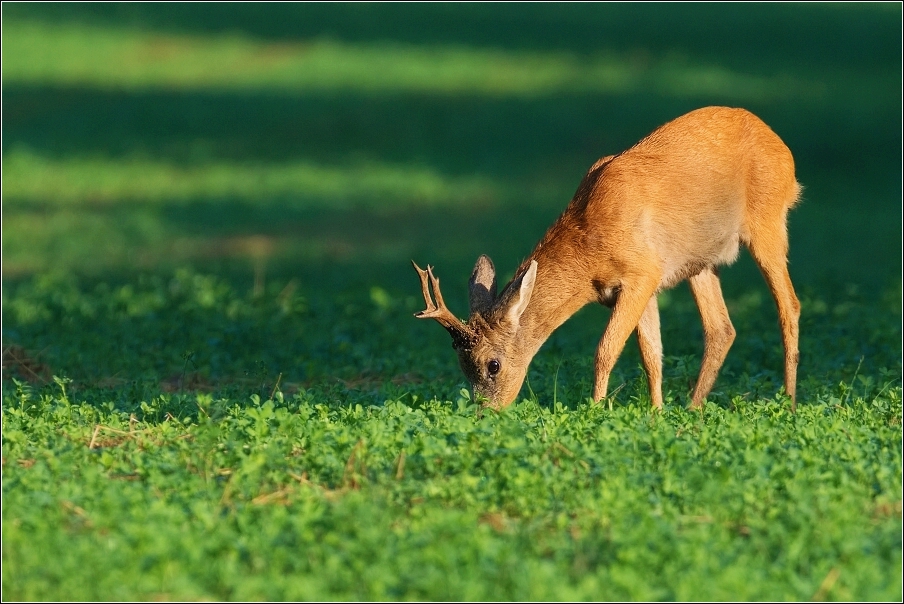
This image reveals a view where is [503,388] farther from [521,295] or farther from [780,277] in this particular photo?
[780,277]

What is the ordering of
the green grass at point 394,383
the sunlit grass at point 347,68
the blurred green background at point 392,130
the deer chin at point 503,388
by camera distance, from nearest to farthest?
the green grass at point 394,383, the deer chin at point 503,388, the blurred green background at point 392,130, the sunlit grass at point 347,68

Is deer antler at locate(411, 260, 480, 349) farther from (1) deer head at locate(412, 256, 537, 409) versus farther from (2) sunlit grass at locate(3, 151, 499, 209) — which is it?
(2) sunlit grass at locate(3, 151, 499, 209)

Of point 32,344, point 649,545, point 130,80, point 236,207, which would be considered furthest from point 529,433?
point 130,80

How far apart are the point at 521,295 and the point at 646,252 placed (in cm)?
87

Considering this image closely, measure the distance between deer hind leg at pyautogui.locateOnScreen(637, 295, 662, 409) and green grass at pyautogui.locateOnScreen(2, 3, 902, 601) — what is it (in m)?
0.23

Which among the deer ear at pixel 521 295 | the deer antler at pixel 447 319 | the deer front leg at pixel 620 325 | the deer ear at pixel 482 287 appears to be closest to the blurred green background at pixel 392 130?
the deer ear at pixel 482 287

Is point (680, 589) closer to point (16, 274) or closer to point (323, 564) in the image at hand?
point (323, 564)

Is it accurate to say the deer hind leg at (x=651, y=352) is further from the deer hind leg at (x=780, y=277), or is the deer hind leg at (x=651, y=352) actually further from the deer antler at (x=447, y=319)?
the deer antler at (x=447, y=319)

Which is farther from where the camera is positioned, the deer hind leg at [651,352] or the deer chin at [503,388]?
the deer hind leg at [651,352]

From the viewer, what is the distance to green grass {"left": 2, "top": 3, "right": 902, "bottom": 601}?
18.6ft

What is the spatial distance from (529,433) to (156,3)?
37649 millimetres

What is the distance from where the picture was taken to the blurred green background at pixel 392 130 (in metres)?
18.0

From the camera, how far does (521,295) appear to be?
855cm

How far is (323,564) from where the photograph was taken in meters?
5.69
